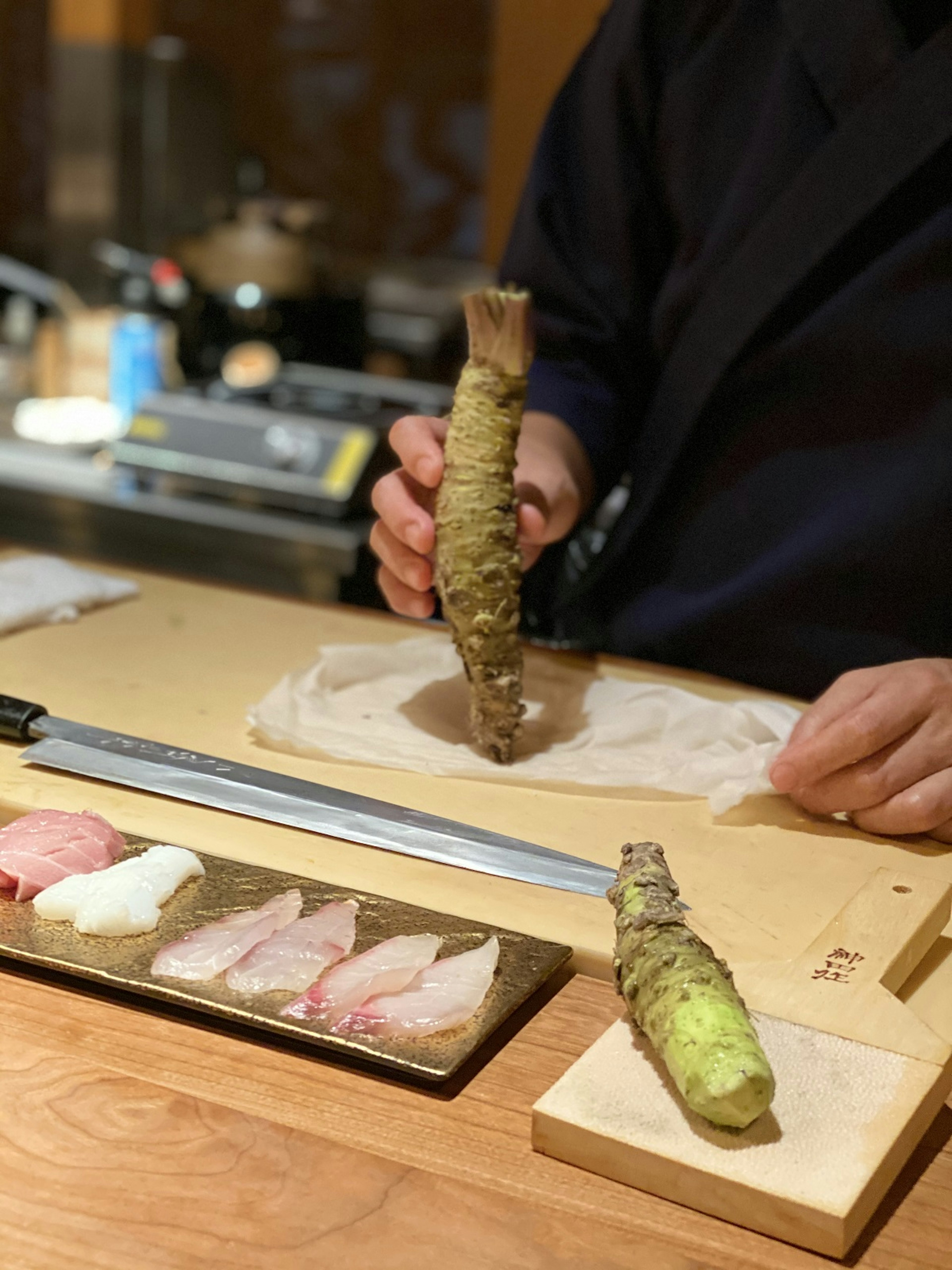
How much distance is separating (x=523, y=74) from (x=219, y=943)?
298 centimetres

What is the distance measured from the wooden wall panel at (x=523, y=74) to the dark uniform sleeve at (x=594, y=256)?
1.64m

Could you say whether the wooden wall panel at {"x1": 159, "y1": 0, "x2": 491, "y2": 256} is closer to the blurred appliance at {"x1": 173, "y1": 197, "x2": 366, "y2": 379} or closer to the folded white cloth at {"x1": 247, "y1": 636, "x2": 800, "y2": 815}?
the blurred appliance at {"x1": 173, "y1": 197, "x2": 366, "y2": 379}

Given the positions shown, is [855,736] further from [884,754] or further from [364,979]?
[364,979]

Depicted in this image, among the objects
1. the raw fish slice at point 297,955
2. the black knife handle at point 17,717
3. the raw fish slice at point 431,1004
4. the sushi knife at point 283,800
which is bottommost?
the black knife handle at point 17,717

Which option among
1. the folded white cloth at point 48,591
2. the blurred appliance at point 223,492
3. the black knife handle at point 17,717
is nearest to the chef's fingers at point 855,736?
the black knife handle at point 17,717

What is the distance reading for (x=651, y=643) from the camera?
162 cm

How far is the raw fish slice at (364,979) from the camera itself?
83 cm

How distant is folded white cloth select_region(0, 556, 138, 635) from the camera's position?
1.53 meters

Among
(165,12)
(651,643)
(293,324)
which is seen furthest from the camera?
(165,12)

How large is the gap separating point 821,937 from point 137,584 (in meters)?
1.04

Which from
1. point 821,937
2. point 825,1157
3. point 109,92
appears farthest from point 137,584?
point 109,92

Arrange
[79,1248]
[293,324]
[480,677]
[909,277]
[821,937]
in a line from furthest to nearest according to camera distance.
A: 1. [293,324]
2. [909,277]
3. [480,677]
4. [821,937]
5. [79,1248]

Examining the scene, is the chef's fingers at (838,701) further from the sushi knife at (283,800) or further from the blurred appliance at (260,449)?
the blurred appliance at (260,449)

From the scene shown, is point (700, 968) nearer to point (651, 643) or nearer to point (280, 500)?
point (651, 643)
